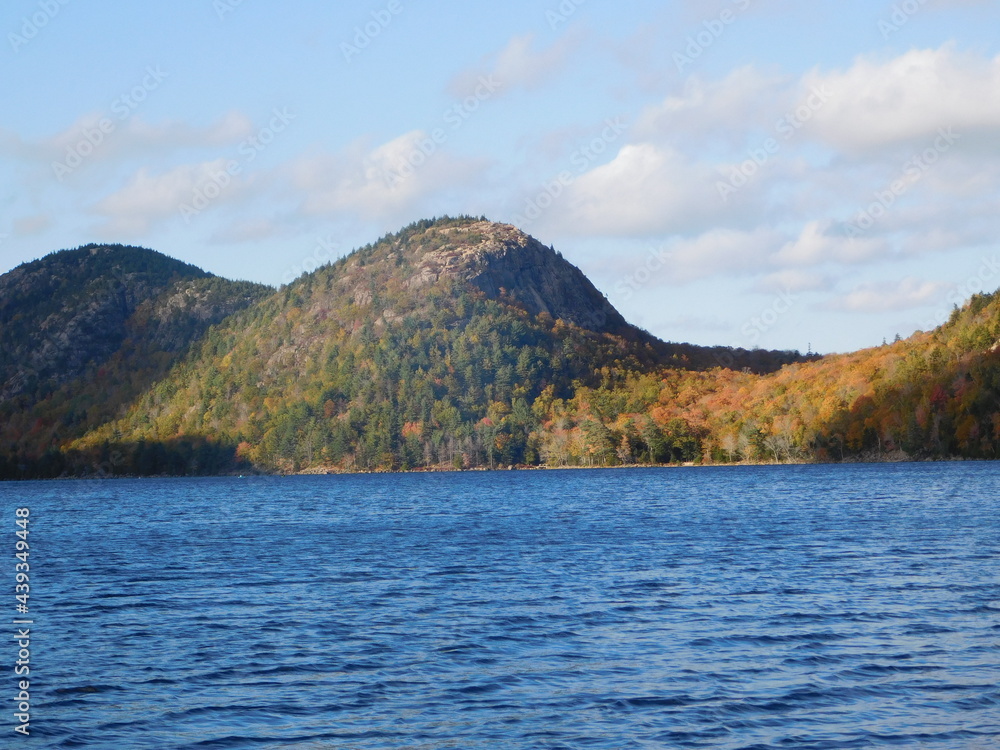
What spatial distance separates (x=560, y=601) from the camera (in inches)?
1778

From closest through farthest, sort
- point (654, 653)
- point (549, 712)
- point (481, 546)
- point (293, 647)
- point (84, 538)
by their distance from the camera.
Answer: point (549, 712)
point (654, 653)
point (293, 647)
point (481, 546)
point (84, 538)

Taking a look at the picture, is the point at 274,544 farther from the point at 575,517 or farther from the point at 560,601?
the point at 560,601

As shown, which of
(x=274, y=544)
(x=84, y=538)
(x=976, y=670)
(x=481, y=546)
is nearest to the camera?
(x=976, y=670)

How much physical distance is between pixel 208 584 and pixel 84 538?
42371 millimetres

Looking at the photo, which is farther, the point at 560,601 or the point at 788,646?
the point at 560,601

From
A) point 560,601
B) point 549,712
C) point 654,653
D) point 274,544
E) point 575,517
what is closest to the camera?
point 549,712

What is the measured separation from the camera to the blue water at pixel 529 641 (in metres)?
26.4

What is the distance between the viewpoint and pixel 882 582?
48.0 meters

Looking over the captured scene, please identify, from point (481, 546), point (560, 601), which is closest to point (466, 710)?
point (560, 601)

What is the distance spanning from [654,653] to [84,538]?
70.2 m

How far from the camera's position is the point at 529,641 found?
36438 millimetres

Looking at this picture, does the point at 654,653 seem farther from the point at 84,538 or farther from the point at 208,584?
the point at 84,538

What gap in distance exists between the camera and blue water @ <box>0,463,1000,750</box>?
26.4 m

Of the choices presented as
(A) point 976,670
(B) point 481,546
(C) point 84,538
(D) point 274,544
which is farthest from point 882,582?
(C) point 84,538
